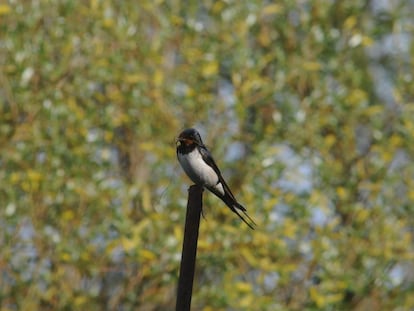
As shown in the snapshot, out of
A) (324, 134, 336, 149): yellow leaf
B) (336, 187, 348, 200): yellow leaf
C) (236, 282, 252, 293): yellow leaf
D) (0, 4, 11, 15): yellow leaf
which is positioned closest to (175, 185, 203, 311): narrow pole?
(236, 282, 252, 293): yellow leaf

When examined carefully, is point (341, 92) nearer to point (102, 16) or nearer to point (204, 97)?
point (204, 97)

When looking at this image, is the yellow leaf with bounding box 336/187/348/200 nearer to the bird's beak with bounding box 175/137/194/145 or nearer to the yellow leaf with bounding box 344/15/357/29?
the yellow leaf with bounding box 344/15/357/29

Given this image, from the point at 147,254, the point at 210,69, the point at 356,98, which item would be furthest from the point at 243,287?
the point at 356,98

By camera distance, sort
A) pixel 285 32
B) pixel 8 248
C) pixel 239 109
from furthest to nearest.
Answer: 1. pixel 285 32
2. pixel 239 109
3. pixel 8 248

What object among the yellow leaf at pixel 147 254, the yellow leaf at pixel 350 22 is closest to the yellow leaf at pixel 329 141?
the yellow leaf at pixel 350 22

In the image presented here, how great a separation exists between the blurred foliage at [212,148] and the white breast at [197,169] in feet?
8.58

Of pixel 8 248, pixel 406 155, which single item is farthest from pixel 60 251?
pixel 406 155

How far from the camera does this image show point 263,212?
30.8 ft

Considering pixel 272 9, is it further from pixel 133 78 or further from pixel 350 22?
pixel 133 78

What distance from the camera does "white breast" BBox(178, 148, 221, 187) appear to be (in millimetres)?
6414

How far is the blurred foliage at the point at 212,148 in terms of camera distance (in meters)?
9.20

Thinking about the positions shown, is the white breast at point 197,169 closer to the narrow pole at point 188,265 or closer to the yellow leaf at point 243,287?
the narrow pole at point 188,265

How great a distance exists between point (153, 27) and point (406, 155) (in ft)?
9.94

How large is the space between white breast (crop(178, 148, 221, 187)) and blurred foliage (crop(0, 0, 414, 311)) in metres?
2.62
